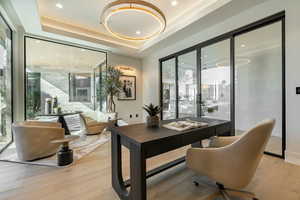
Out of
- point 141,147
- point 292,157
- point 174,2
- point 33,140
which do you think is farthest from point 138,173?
point 174,2

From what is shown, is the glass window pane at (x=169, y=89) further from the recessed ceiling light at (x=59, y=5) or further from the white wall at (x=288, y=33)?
the recessed ceiling light at (x=59, y=5)

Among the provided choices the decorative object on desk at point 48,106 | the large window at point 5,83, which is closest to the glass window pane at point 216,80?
the decorative object on desk at point 48,106

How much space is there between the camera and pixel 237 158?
124 cm

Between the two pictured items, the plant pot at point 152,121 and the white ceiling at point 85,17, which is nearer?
the plant pot at point 152,121

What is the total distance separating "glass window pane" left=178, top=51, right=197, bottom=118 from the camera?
4117 mm

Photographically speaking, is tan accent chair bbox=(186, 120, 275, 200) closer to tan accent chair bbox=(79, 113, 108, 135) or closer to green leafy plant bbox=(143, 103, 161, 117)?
green leafy plant bbox=(143, 103, 161, 117)

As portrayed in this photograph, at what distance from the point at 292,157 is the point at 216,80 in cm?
207

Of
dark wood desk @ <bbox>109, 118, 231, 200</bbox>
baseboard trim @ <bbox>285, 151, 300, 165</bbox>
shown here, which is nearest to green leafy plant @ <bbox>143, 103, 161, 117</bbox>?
dark wood desk @ <bbox>109, 118, 231, 200</bbox>

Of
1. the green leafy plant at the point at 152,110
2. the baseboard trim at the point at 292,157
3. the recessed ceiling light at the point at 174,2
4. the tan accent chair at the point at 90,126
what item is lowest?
the baseboard trim at the point at 292,157

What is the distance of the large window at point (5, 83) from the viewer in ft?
9.93

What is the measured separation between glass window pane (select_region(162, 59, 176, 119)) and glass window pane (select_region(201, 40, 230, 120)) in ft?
4.23

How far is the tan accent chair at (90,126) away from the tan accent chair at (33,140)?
1.38 m

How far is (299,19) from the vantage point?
2.20 meters

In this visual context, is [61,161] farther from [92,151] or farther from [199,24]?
[199,24]
